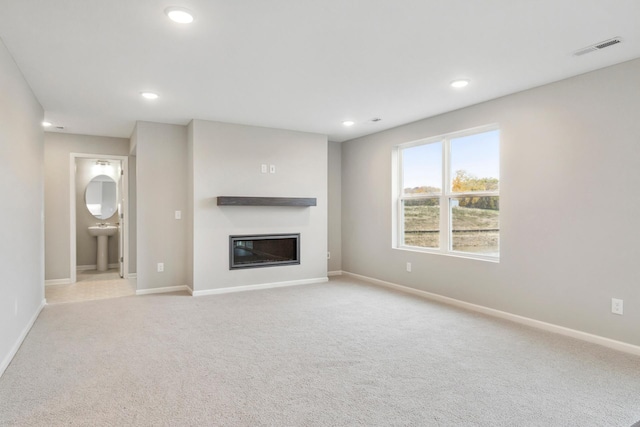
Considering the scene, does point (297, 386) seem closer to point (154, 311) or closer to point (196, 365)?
point (196, 365)

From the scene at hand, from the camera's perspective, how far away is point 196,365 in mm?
2846

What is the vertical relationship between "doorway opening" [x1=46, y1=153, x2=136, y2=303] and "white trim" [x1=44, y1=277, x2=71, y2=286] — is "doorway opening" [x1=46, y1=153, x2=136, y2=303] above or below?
above

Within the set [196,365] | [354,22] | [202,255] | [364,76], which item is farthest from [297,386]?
[202,255]

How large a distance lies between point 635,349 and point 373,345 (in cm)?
208

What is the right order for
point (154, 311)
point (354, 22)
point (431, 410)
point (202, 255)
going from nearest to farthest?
point (431, 410) < point (354, 22) < point (154, 311) < point (202, 255)

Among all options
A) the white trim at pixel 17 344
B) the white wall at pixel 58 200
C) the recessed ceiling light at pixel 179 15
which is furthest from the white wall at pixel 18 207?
the white wall at pixel 58 200

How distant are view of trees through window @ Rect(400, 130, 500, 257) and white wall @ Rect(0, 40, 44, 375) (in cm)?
443

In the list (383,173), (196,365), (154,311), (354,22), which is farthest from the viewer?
(383,173)

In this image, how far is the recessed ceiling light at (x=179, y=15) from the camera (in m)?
2.31

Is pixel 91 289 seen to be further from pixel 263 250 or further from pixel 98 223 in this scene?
pixel 263 250

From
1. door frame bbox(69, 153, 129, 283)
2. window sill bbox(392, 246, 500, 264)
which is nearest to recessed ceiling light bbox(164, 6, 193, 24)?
window sill bbox(392, 246, 500, 264)

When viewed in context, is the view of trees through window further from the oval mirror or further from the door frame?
the oval mirror

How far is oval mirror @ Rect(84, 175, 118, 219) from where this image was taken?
Answer: 7602mm

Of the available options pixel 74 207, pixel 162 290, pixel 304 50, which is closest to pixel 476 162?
pixel 304 50
